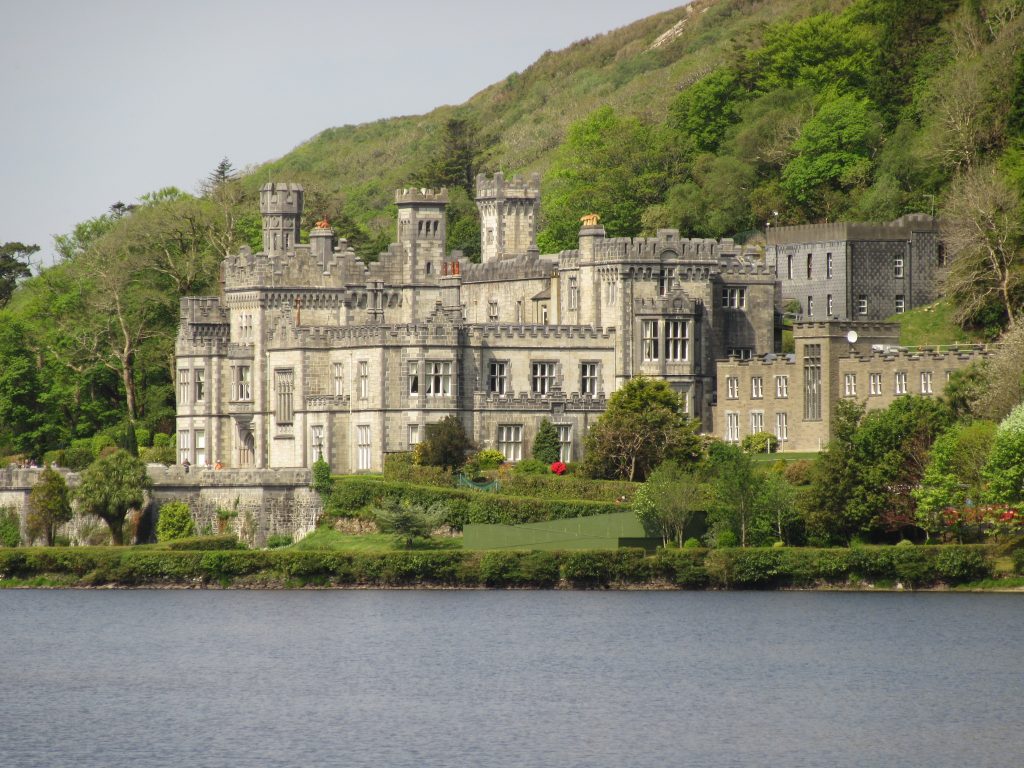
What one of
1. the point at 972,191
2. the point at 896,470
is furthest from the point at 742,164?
the point at 896,470

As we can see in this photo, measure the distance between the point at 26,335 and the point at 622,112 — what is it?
184 ft

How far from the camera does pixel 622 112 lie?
6398 inches

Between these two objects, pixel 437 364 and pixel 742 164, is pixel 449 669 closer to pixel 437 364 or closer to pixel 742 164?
pixel 437 364

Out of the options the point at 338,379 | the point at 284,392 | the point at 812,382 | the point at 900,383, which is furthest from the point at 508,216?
the point at 900,383

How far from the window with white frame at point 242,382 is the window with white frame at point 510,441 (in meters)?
12.1

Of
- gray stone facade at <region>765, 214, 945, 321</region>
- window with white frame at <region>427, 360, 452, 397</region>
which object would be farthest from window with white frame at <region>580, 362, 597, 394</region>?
gray stone facade at <region>765, 214, 945, 321</region>

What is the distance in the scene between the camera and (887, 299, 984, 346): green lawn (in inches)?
4018

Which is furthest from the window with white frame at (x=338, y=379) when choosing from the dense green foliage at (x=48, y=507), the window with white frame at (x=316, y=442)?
the dense green foliage at (x=48, y=507)

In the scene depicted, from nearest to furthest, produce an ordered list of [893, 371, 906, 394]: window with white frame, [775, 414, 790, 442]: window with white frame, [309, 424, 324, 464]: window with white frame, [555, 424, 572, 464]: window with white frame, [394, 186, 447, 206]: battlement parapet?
Result: [893, 371, 906, 394]: window with white frame → [555, 424, 572, 464]: window with white frame → [775, 414, 790, 442]: window with white frame → [309, 424, 324, 464]: window with white frame → [394, 186, 447, 206]: battlement parapet

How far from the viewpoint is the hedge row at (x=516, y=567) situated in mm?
77938

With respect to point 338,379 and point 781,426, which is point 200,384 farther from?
point 781,426

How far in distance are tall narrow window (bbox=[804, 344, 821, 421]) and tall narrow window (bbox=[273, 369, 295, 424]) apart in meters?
21.3

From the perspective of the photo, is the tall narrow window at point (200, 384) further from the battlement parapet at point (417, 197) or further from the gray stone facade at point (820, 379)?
the gray stone facade at point (820, 379)

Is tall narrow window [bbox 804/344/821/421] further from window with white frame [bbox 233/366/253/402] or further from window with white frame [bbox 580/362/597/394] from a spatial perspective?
window with white frame [bbox 233/366/253/402]
